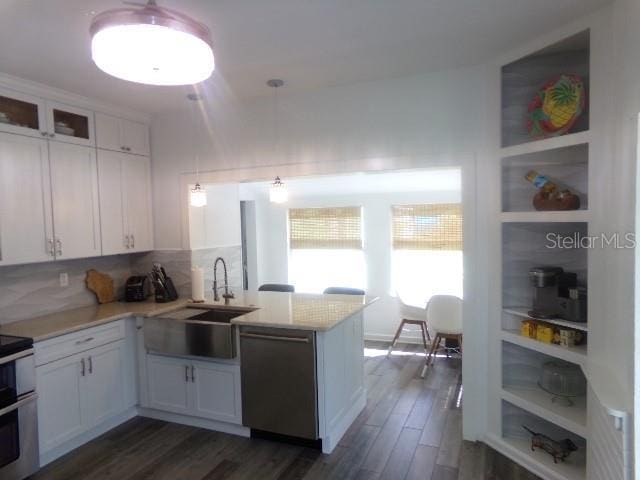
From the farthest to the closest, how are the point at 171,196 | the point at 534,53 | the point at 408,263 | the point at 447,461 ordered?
the point at 408,263, the point at 171,196, the point at 447,461, the point at 534,53

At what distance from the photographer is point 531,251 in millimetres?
2623

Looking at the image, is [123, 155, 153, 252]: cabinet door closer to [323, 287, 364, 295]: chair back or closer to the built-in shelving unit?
[323, 287, 364, 295]: chair back

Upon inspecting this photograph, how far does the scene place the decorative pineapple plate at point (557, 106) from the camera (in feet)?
7.38

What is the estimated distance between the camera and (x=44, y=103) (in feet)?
9.44

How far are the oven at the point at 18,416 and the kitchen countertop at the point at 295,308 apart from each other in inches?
49.0

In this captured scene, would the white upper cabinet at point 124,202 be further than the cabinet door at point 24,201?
Yes

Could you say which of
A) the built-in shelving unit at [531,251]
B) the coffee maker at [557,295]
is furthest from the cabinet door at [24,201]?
the coffee maker at [557,295]

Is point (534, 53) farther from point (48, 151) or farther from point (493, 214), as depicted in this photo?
point (48, 151)

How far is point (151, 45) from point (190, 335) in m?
2.13

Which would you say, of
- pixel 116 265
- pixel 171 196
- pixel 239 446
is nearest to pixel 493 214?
pixel 239 446

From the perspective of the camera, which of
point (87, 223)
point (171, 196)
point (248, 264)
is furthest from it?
point (248, 264)

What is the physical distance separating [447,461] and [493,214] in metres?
1.60

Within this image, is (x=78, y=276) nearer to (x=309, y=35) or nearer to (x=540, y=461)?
(x=309, y=35)

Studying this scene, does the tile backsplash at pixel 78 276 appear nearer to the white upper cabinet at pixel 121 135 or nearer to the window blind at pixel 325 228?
the white upper cabinet at pixel 121 135
